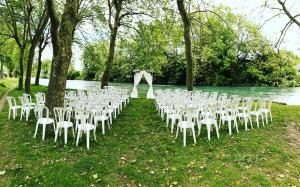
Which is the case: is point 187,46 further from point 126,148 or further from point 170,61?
point 170,61

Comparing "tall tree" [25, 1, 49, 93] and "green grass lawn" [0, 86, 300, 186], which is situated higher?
"tall tree" [25, 1, 49, 93]

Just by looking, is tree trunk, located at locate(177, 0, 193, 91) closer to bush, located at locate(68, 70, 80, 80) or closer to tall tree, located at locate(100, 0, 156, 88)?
tall tree, located at locate(100, 0, 156, 88)

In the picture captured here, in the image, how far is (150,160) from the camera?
7609 mm

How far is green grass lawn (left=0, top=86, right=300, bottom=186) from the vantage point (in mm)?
6500

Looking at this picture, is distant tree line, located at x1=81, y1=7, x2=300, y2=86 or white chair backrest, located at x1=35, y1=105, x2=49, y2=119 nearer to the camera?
white chair backrest, located at x1=35, y1=105, x2=49, y2=119

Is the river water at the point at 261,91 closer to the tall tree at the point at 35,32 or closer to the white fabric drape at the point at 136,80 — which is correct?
the white fabric drape at the point at 136,80

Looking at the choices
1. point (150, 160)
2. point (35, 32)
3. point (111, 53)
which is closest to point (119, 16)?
point (111, 53)

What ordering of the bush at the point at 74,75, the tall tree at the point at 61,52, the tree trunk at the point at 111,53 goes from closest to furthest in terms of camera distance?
the tall tree at the point at 61,52 → the tree trunk at the point at 111,53 → the bush at the point at 74,75

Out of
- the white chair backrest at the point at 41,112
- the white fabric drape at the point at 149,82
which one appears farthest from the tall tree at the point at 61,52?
the white fabric drape at the point at 149,82

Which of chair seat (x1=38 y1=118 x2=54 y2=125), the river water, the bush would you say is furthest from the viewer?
the bush

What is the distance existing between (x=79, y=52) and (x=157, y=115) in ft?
58.2

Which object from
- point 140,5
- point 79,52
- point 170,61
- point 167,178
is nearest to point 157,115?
point 167,178

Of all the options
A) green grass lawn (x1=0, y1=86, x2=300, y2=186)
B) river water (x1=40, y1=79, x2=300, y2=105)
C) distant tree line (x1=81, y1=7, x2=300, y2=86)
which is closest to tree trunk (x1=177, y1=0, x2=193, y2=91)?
green grass lawn (x1=0, y1=86, x2=300, y2=186)

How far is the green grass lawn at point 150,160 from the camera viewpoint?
21.3 ft
